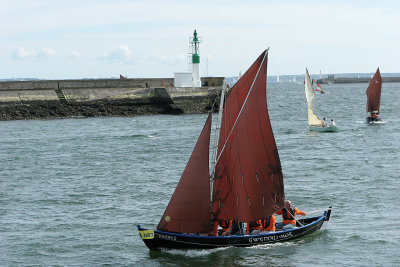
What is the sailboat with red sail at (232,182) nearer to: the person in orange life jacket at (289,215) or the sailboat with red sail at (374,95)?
the person in orange life jacket at (289,215)

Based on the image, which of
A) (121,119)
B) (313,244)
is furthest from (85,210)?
(121,119)

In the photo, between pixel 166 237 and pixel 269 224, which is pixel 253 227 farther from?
pixel 166 237

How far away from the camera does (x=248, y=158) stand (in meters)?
23.8

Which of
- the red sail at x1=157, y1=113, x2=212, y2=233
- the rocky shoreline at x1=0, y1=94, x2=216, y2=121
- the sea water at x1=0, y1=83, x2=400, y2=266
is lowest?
the sea water at x1=0, y1=83, x2=400, y2=266

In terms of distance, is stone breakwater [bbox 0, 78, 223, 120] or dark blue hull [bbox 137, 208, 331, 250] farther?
stone breakwater [bbox 0, 78, 223, 120]

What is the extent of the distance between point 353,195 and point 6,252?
57.7 ft

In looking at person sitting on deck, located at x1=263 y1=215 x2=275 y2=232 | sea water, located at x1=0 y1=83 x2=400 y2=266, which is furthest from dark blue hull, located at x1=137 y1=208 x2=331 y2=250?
person sitting on deck, located at x1=263 y1=215 x2=275 y2=232

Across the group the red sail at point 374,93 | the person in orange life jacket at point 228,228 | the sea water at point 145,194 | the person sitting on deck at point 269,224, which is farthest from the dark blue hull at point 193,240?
the red sail at point 374,93

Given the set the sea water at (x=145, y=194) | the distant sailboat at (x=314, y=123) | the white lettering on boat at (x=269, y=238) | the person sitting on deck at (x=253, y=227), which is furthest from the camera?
the distant sailboat at (x=314, y=123)

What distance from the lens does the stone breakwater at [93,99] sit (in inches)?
3046

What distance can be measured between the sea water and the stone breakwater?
44.3 feet

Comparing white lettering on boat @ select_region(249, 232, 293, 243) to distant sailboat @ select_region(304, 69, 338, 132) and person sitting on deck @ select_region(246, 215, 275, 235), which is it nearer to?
person sitting on deck @ select_region(246, 215, 275, 235)

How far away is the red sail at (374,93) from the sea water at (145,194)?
4.98 m

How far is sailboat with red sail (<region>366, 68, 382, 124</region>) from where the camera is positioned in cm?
6862
